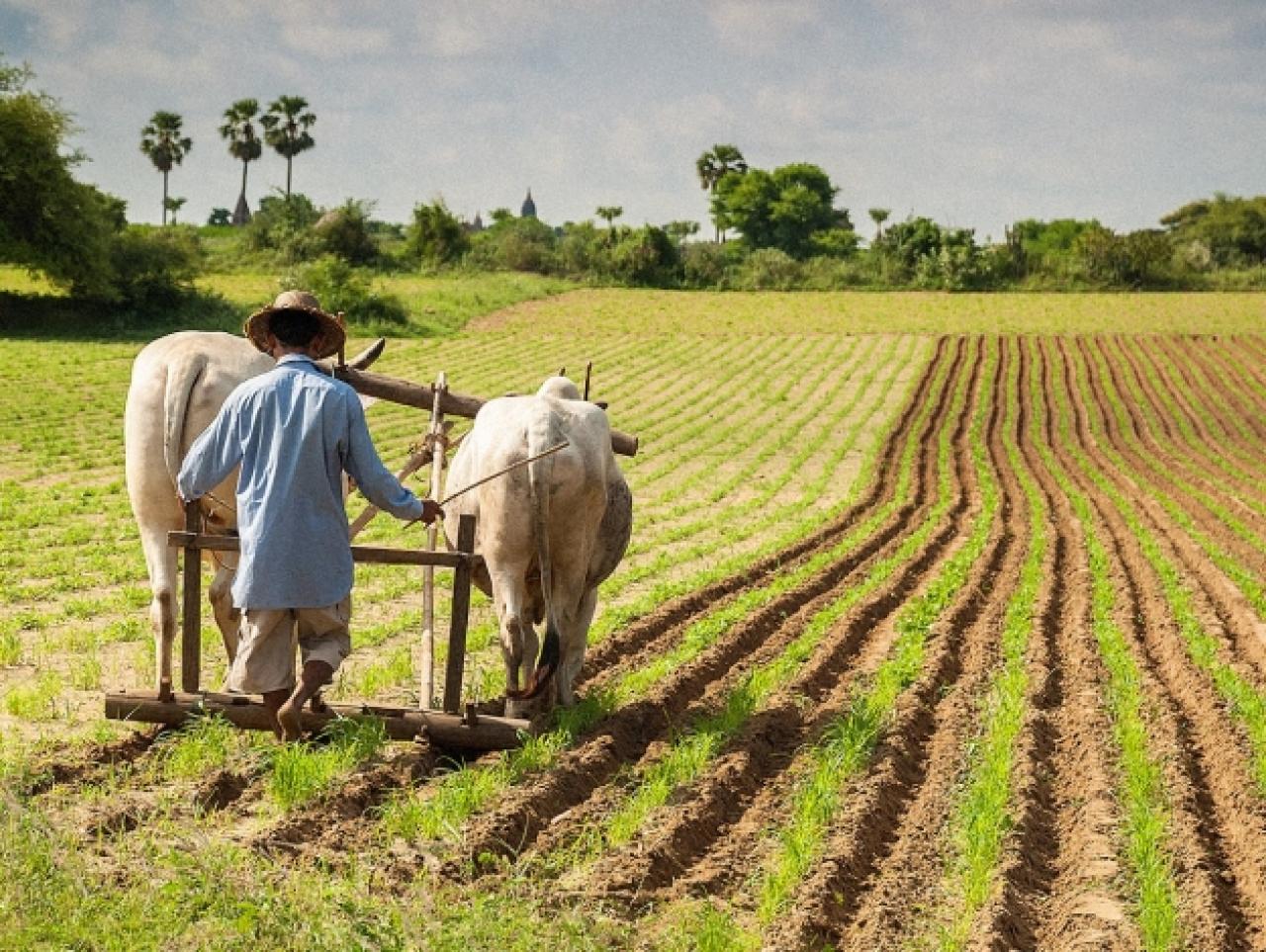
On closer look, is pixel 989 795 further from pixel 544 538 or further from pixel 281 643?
pixel 281 643

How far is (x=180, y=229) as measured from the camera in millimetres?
51094

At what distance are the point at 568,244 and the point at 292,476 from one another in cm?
6649

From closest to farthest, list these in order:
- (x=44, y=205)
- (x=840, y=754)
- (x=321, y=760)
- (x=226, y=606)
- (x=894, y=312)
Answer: (x=321, y=760) → (x=840, y=754) → (x=226, y=606) → (x=44, y=205) → (x=894, y=312)

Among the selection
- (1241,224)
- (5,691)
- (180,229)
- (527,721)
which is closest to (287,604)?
(527,721)

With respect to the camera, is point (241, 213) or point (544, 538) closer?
point (544, 538)

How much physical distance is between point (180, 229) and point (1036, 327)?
30487mm

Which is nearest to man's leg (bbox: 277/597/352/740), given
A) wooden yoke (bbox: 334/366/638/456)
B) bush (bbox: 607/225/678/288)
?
wooden yoke (bbox: 334/366/638/456)

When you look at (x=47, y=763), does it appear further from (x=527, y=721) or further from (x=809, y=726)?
(x=809, y=726)

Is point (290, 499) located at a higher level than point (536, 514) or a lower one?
higher

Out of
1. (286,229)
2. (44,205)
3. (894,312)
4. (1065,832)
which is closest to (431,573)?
(1065,832)

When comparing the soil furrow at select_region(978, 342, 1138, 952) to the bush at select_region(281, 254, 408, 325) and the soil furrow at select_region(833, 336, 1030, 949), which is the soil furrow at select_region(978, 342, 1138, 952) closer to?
the soil furrow at select_region(833, 336, 1030, 949)

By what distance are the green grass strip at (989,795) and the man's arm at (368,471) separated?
9.23 ft

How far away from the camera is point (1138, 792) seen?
708 cm

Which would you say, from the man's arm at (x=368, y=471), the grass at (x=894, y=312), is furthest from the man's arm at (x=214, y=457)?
the grass at (x=894, y=312)
